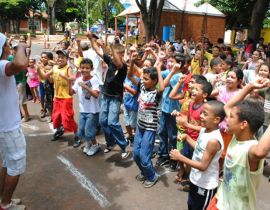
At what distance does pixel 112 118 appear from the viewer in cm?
473

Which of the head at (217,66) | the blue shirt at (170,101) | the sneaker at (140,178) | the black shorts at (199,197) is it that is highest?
the head at (217,66)

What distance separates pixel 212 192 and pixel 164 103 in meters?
1.90

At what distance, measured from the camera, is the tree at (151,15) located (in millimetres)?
14626

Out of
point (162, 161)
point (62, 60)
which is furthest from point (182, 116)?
point (62, 60)

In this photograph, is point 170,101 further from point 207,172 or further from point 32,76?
point 32,76

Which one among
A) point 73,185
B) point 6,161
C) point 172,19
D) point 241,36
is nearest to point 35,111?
point 73,185

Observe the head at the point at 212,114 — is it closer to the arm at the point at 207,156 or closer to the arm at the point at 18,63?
the arm at the point at 207,156

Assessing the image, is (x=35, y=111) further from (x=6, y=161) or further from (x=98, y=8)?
(x=98, y=8)

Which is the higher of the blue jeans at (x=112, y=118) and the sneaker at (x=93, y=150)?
the blue jeans at (x=112, y=118)

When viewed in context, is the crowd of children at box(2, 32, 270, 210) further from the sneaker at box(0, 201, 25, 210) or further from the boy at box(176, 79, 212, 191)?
the sneaker at box(0, 201, 25, 210)

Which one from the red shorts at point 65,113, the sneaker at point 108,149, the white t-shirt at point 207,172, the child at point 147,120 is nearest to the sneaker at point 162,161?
the child at point 147,120

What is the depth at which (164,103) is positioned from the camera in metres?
4.53

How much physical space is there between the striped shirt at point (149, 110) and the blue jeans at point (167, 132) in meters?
0.59

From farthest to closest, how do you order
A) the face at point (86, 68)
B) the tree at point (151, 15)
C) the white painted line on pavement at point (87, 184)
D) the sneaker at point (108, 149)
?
1. the tree at point (151, 15)
2. the sneaker at point (108, 149)
3. the face at point (86, 68)
4. the white painted line on pavement at point (87, 184)
